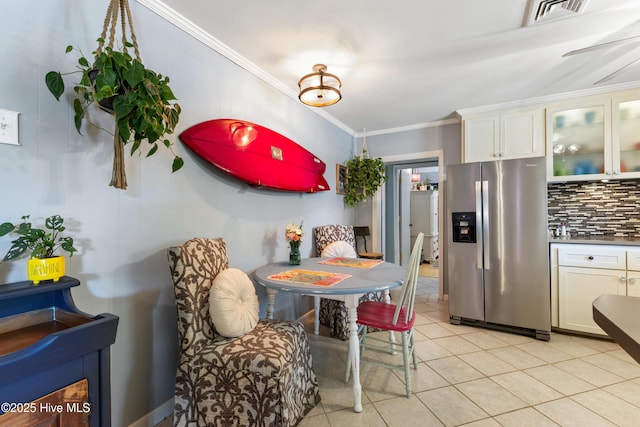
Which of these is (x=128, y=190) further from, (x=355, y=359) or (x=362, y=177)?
(x=362, y=177)

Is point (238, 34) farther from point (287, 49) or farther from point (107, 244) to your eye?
point (107, 244)

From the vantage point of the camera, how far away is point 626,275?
2.59 meters

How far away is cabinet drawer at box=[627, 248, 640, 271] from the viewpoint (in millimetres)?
2547

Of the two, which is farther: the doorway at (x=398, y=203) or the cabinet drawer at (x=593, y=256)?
the doorway at (x=398, y=203)

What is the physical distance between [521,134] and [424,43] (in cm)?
188

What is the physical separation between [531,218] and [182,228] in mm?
3141

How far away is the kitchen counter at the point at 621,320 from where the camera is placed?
714 mm

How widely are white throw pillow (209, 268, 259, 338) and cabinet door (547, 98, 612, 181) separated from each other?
11.1 ft

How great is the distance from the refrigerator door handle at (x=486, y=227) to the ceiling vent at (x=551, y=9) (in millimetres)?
1507

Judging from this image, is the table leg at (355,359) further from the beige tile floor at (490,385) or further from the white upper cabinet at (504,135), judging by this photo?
the white upper cabinet at (504,135)

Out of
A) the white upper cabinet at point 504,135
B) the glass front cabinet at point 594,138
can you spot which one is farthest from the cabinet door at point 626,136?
the white upper cabinet at point 504,135

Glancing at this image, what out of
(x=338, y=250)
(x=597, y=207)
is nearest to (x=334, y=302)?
(x=338, y=250)

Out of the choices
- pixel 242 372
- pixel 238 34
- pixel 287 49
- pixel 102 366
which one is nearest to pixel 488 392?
pixel 242 372

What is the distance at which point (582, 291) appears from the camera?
108 inches
